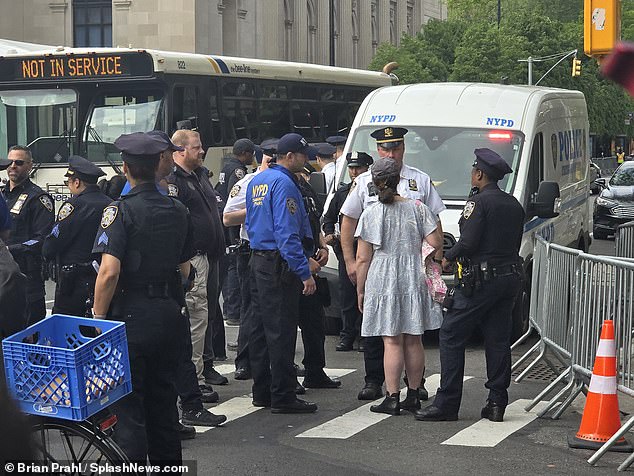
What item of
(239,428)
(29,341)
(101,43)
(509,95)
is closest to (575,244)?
(509,95)

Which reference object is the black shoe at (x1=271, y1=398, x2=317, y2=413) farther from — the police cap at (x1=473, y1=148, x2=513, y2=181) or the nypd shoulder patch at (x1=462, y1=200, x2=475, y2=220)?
the police cap at (x1=473, y1=148, x2=513, y2=181)

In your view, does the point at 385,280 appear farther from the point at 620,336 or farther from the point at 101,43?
the point at 101,43

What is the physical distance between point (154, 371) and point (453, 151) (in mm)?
6739

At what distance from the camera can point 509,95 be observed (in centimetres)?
1214

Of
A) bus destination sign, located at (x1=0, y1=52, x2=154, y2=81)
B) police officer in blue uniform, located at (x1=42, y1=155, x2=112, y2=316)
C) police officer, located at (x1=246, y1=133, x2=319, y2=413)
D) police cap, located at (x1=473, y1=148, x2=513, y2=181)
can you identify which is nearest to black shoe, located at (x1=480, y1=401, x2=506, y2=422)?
police officer, located at (x1=246, y1=133, x2=319, y2=413)

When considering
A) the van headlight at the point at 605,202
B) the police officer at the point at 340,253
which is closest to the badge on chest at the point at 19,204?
the police officer at the point at 340,253

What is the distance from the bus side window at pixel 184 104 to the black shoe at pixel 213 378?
8904 millimetres

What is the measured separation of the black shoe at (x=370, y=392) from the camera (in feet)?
28.4

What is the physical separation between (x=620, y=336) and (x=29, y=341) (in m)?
3.61

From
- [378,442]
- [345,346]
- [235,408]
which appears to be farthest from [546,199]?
[378,442]

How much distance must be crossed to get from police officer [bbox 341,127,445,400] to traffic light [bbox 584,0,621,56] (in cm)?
281

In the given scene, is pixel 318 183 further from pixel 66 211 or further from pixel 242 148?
pixel 66 211

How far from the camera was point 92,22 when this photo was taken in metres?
54.0

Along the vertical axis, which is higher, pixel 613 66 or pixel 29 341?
pixel 613 66
